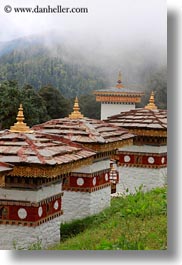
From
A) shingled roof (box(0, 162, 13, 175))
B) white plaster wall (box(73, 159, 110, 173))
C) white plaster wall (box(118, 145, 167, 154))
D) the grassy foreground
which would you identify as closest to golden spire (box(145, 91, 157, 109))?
white plaster wall (box(118, 145, 167, 154))

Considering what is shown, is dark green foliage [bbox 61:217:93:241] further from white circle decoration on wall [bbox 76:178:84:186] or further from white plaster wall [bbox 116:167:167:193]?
white plaster wall [bbox 116:167:167:193]

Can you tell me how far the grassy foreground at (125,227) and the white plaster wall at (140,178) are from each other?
571 mm

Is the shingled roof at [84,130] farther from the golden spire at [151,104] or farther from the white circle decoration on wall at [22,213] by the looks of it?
the white circle decoration on wall at [22,213]

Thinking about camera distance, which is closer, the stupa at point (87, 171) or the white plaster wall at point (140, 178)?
the stupa at point (87, 171)

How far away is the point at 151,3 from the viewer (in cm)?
708

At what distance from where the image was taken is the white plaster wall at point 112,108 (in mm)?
11461

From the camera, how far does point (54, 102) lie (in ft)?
30.7

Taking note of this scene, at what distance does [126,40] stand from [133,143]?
2.93 m

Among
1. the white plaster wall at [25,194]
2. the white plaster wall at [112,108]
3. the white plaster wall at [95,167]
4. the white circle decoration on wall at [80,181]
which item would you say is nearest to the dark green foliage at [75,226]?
the white circle decoration on wall at [80,181]

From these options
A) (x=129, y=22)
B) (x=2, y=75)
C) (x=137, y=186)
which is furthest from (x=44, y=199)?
(x=137, y=186)

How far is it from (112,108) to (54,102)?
2.38 meters

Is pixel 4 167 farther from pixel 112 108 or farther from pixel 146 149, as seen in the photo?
pixel 112 108

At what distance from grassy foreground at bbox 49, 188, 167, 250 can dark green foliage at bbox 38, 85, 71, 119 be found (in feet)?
5.03

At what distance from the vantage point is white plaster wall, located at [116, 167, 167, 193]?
10.5 metres
